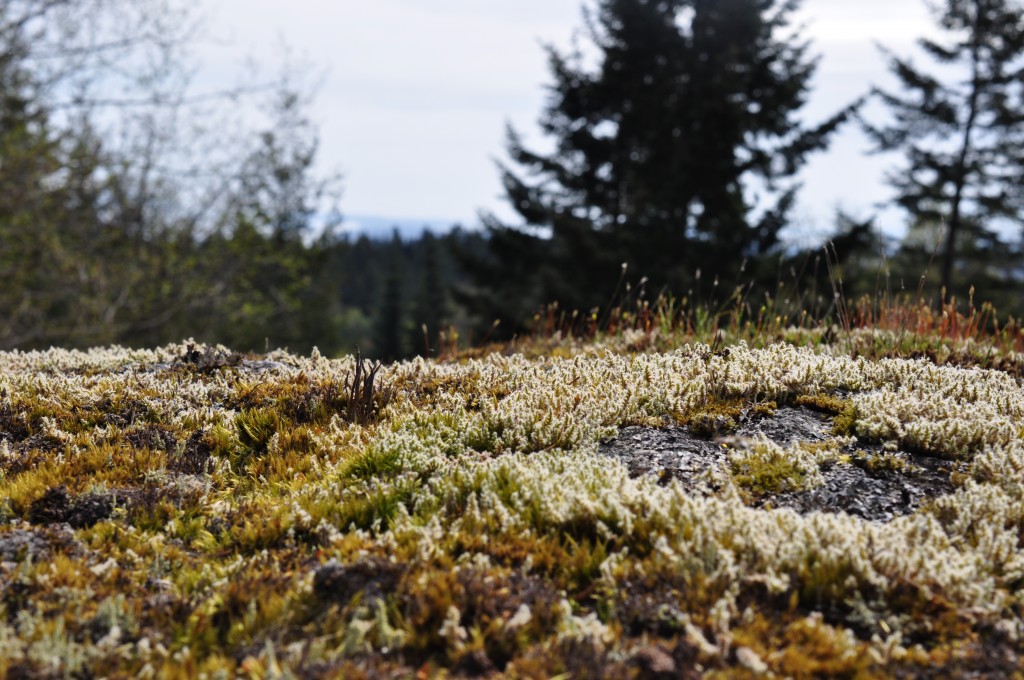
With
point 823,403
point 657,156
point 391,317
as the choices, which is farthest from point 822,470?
point 391,317

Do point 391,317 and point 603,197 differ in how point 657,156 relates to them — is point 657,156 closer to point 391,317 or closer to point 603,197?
point 603,197

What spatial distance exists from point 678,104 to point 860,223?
763 centimetres

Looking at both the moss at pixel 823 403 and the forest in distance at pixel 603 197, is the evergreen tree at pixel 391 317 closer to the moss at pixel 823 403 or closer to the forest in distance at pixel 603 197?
the forest in distance at pixel 603 197

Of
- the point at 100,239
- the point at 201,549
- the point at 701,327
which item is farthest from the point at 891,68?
the point at 201,549

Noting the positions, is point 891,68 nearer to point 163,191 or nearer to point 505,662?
point 163,191

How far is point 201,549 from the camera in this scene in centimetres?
416

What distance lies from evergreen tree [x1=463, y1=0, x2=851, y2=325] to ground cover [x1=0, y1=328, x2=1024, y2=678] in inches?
656

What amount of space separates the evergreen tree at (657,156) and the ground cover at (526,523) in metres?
16.7

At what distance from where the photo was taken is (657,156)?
26672 mm

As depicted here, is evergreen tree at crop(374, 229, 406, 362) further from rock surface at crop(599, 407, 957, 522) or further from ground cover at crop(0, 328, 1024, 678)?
rock surface at crop(599, 407, 957, 522)

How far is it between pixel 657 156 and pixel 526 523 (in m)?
24.6

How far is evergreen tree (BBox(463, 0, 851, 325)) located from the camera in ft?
80.8

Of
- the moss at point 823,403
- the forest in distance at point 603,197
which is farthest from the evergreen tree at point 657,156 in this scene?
the moss at point 823,403

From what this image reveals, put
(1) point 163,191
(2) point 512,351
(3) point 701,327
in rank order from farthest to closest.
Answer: (1) point 163,191 < (2) point 512,351 < (3) point 701,327
